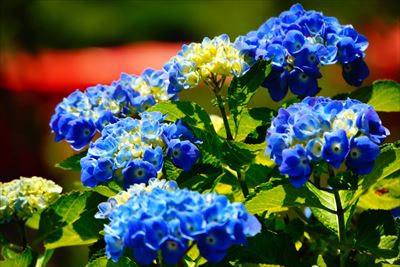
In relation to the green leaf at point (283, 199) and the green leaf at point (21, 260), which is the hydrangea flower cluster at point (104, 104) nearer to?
the green leaf at point (21, 260)

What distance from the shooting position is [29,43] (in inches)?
231

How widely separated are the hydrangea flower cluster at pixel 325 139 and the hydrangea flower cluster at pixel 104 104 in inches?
14.0

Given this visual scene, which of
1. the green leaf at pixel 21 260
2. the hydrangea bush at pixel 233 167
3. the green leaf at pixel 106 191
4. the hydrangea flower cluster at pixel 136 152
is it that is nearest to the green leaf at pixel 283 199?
the hydrangea bush at pixel 233 167

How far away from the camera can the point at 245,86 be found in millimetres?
1395

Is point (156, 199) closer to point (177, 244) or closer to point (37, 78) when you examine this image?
point (177, 244)

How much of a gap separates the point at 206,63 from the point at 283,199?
255 mm

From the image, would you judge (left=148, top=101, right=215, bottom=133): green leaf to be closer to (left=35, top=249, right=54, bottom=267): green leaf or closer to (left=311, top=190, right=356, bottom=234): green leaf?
(left=311, top=190, right=356, bottom=234): green leaf

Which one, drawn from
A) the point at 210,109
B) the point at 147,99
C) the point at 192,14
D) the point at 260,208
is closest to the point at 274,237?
the point at 260,208

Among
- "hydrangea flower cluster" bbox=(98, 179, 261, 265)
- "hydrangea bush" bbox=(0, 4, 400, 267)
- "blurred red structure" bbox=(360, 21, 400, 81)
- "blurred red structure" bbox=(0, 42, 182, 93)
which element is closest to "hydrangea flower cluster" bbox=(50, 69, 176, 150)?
"hydrangea bush" bbox=(0, 4, 400, 267)

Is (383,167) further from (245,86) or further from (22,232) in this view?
(22,232)

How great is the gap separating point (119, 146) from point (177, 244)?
271 millimetres

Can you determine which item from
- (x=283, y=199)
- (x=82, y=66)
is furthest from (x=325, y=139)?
(x=82, y=66)

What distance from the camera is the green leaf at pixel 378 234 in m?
1.28

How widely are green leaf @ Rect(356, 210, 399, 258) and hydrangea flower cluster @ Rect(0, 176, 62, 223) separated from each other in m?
0.51
